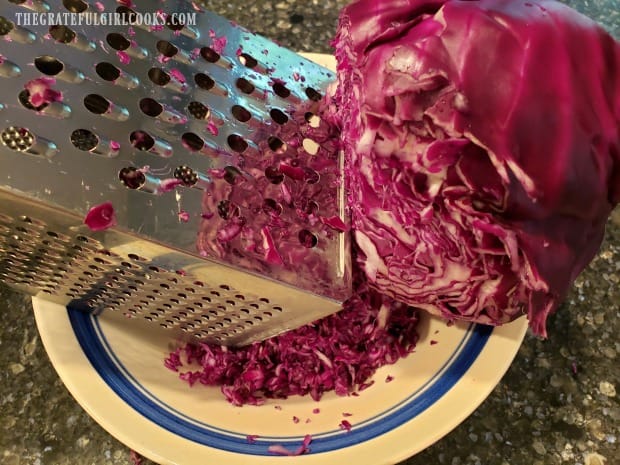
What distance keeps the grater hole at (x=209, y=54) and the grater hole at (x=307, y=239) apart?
0.30m

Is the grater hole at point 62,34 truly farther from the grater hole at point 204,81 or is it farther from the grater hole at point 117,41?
the grater hole at point 204,81

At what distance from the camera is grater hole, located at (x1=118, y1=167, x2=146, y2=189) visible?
0.82 m

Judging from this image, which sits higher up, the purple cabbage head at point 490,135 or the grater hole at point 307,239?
the purple cabbage head at point 490,135

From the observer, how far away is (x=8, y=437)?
4.15ft

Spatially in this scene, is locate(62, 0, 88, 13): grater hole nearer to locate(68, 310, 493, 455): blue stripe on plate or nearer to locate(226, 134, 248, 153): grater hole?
locate(226, 134, 248, 153): grater hole

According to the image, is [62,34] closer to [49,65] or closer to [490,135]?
[49,65]

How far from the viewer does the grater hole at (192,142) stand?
89 cm

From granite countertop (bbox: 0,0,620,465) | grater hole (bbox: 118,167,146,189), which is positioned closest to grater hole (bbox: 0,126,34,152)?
grater hole (bbox: 118,167,146,189)

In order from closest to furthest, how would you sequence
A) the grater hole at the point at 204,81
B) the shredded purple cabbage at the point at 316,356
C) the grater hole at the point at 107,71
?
the grater hole at the point at 107,71, the grater hole at the point at 204,81, the shredded purple cabbage at the point at 316,356

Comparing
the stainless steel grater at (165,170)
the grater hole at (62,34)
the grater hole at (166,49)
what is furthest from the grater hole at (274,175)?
the grater hole at (62,34)

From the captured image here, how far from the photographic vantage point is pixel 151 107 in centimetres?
88

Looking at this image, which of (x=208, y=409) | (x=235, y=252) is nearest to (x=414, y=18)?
(x=235, y=252)

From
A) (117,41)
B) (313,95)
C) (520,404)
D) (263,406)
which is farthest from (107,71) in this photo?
(520,404)

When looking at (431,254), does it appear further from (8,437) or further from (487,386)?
(8,437)
